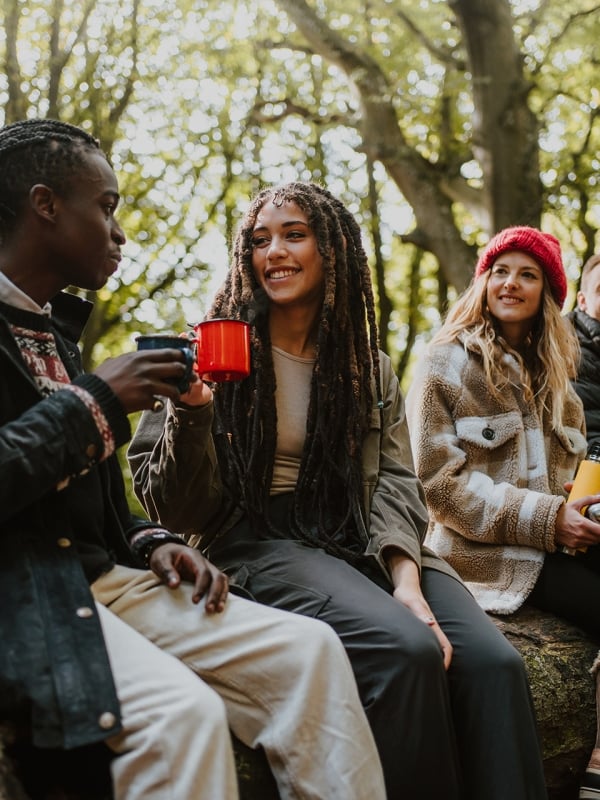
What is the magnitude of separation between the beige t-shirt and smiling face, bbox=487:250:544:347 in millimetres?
1268

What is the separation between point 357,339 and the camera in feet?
11.6

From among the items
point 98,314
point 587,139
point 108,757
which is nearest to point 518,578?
point 108,757

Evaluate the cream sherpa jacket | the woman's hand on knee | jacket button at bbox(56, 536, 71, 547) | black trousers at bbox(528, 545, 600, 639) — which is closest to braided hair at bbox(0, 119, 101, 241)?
jacket button at bbox(56, 536, 71, 547)

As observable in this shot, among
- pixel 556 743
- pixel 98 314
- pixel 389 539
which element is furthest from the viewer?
pixel 98 314

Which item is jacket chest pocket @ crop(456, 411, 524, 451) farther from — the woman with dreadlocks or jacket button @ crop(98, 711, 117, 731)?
jacket button @ crop(98, 711, 117, 731)

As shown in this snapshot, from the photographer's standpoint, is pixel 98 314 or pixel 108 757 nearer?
pixel 108 757

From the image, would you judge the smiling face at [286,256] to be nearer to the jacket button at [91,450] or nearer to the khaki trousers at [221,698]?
Answer: the khaki trousers at [221,698]

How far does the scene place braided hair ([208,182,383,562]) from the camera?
319cm

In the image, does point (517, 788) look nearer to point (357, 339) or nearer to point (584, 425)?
point (357, 339)

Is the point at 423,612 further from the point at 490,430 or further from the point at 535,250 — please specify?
the point at 535,250

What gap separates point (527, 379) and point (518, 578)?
0.95 meters

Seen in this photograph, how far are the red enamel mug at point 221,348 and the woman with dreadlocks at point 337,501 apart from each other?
0.10 meters

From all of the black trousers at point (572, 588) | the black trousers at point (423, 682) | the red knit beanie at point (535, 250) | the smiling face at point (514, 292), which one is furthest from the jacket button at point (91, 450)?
the red knit beanie at point (535, 250)

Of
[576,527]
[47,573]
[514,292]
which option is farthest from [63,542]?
[514,292]
